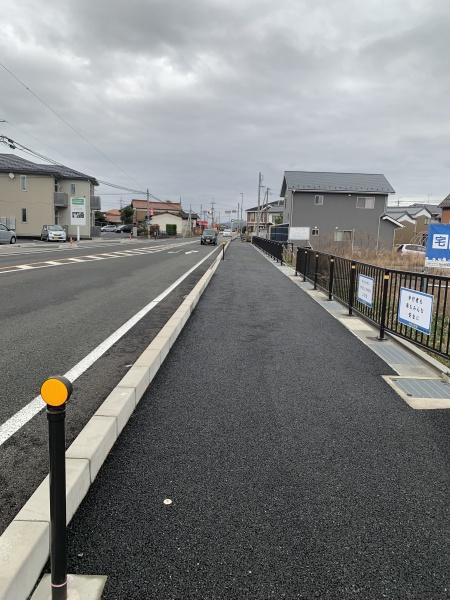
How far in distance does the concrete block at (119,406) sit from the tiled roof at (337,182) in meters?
41.0

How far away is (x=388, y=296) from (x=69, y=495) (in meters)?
6.63

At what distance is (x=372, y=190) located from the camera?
42.5m

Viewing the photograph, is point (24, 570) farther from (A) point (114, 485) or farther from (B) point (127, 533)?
(A) point (114, 485)

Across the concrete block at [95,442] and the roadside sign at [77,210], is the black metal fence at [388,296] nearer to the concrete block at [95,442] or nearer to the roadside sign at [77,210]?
the concrete block at [95,442]

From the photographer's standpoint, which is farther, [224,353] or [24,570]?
[224,353]

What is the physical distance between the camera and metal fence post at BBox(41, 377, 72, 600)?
1.75m

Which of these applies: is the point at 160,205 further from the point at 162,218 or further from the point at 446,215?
the point at 446,215

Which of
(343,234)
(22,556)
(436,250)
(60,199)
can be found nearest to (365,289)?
(22,556)

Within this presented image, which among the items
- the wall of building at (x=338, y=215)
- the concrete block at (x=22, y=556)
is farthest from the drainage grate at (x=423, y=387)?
the wall of building at (x=338, y=215)

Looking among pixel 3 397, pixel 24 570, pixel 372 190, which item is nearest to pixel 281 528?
pixel 24 570

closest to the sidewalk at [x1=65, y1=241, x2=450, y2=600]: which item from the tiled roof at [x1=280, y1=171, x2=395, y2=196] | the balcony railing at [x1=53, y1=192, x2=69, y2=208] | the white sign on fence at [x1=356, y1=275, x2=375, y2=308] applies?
the white sign on fence at [x1=356, y1=275, x2=375, y2=308]

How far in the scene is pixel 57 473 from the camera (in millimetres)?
1823

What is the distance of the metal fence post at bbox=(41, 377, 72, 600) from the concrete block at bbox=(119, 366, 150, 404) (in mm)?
2225

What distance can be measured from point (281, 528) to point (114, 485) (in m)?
1.11
